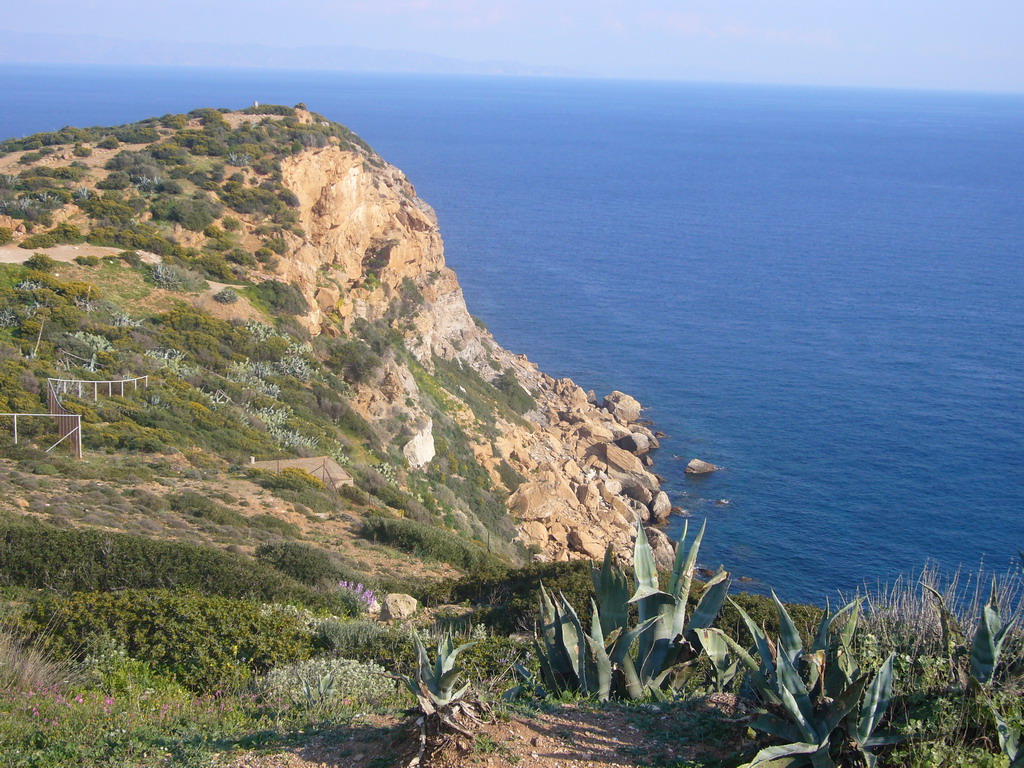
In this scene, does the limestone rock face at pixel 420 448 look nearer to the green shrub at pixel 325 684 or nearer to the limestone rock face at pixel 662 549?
the limestone rock face at pixel 662 549

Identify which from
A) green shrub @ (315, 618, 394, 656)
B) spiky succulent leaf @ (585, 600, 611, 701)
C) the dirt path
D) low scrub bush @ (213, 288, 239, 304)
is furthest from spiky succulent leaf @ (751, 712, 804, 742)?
low scrub bush @ (213, 288, 239, 304)

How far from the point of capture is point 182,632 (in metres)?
8.01

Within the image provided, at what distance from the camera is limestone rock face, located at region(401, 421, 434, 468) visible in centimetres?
2780

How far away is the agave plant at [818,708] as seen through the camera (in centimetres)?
502

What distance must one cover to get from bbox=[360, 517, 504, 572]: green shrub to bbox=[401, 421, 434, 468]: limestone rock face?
1125cm

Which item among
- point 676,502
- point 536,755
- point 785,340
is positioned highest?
point 536,755

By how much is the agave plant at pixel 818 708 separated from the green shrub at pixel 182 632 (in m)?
4.47

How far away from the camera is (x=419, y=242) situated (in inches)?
1612

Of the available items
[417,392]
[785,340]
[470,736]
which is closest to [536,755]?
[470,736]

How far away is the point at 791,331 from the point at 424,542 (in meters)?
47.8

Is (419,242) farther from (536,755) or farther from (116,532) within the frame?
(536,755)

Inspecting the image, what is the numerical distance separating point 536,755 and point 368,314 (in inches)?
1210

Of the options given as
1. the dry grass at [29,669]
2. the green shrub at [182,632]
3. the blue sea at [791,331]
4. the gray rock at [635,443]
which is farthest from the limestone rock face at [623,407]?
the dry grass at [29,669]

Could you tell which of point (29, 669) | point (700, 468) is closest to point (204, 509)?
point (29, 669)
